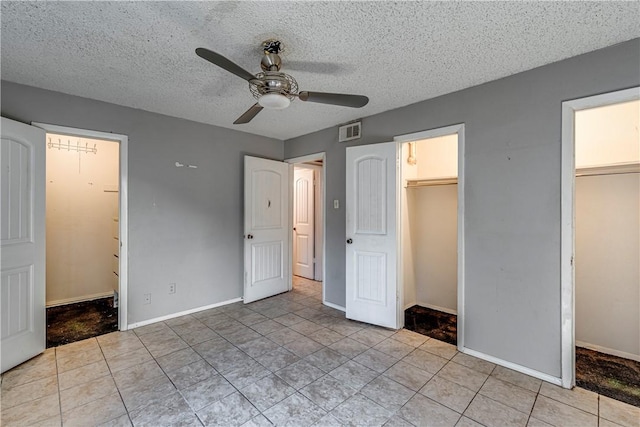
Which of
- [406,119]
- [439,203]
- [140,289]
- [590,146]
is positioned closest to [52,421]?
[140,289]

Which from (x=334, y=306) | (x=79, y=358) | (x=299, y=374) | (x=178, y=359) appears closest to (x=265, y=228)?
(x=334, y=306)

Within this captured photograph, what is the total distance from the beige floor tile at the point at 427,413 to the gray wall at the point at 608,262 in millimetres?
1857

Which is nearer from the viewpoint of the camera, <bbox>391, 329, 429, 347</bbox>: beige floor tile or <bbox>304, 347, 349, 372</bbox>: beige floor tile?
<bbox>304, 347, 349, 372</bbox>: beige floor tile

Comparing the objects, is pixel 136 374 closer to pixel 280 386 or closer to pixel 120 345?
pixel 120 345

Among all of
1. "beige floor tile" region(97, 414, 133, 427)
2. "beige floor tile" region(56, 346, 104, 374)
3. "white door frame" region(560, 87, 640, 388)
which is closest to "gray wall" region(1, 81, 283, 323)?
"beige floor tile" region(56, 346, 104, 374)

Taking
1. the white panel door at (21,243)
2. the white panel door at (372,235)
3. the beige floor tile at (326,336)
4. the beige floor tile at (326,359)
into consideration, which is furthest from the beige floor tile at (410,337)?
the white panel door at (21,243)

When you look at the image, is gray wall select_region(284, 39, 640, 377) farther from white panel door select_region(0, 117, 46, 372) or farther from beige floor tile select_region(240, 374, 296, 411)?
white panel door select_region(0, 117, 46, 372)

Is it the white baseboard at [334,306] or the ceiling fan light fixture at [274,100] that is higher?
the ceiling fan light fixture at [274,100]

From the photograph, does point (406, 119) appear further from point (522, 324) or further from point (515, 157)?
point (522, 324)

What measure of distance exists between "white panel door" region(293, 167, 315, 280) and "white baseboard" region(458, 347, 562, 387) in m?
3.12

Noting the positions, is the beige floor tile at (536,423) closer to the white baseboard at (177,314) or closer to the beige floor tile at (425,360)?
the beige floor tile at (425,360)

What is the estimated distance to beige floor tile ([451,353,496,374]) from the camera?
227cm

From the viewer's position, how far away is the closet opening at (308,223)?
514cm

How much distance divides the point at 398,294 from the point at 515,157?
1.73m
